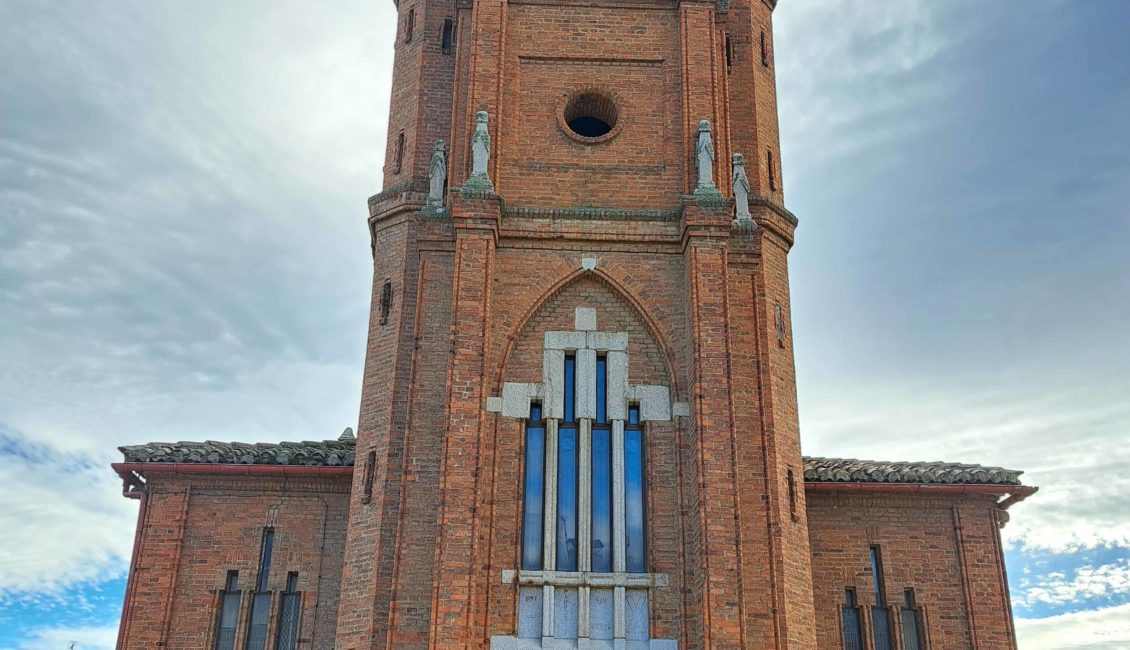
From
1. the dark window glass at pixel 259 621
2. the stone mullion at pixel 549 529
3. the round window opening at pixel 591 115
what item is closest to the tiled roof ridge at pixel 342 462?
the dark window glass at pixel 259 621

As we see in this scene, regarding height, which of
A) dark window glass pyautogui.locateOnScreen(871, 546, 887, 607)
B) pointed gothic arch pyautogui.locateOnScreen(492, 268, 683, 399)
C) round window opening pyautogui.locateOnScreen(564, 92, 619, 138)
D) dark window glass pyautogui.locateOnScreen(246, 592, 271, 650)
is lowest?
dark window glass pyautogui.locateOnScreen(246, 592, 271, 650)

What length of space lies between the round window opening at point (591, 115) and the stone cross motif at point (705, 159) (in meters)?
1.87

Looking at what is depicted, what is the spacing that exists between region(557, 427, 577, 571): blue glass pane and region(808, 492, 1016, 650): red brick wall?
18.9 ft

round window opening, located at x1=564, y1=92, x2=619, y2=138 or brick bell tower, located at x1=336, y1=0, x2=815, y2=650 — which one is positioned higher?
round window opening, located at x1=564, y1=92, x2=619, y2=138

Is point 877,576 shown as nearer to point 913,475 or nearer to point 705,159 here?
point 913,475

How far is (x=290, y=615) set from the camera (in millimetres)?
20969

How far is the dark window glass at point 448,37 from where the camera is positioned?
77.6 ft

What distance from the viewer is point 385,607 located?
1831 cm

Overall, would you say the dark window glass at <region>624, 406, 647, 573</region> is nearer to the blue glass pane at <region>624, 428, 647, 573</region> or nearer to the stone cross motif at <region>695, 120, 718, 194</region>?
the blue glass pane at <region>624, 428, 647, 573</region>

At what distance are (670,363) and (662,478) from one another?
215 centimetres

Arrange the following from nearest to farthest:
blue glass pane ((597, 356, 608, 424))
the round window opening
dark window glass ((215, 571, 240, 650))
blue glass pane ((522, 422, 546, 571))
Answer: blue glass pane ((522, 422, 546, 571)) → blue glass pane ((597, 356, 608, 424)) → dark window glass ((215, 571, 240, 650)) → the round window opening

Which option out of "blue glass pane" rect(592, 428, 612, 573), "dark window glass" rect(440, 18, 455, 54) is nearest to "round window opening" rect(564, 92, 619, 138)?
"dark window glass" rect(440, 18, 455, 54)

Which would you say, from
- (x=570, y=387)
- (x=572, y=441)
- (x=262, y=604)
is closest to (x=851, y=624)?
(x=572, y=441)

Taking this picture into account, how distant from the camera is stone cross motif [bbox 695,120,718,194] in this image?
2048cm
